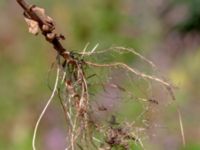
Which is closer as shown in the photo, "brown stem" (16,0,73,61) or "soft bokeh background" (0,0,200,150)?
"brown stem" (16,0,73,61)

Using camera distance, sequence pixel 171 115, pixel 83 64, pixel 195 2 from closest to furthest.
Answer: pixel 83 64
pixel 195 2
pixel 171 115

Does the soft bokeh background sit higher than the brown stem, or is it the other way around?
the soft bokeh background

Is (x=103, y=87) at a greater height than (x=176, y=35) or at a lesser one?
lesser

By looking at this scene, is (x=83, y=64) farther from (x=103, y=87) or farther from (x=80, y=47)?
(x=80, y=47)

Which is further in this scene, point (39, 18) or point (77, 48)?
point (77, 48)

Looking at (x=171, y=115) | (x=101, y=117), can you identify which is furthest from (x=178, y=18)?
(x=101, y=117)

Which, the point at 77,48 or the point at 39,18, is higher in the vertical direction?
the point at 77,48

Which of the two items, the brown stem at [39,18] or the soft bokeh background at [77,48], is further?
the soft bokeh background at [77,48]

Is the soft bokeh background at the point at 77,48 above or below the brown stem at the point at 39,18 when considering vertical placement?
above
